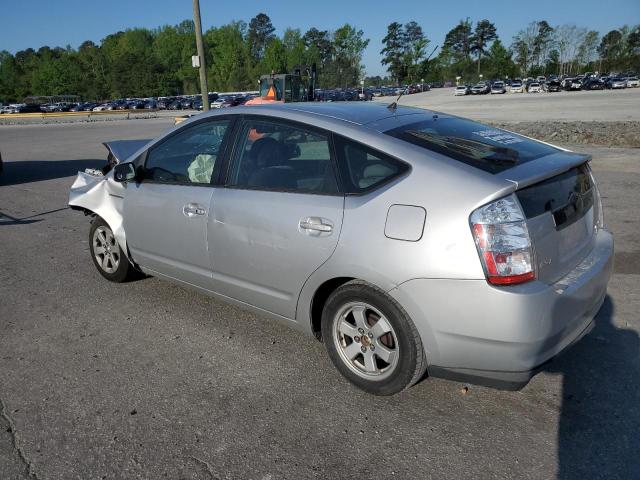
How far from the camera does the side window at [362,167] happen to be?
111 inches

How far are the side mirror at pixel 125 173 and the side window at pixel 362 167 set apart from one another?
1.97 metres

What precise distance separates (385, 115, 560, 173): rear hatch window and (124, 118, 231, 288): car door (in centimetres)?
138

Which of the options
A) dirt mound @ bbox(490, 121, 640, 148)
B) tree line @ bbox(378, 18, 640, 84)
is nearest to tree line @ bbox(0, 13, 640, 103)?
tree line @ bbox(378, 18, 640, 84)

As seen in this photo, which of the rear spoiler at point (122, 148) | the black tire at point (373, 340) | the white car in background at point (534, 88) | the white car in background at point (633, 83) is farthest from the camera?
the white car in background at point (534, 88)

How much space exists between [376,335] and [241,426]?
2.89 ft

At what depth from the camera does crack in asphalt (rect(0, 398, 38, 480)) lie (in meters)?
2.53

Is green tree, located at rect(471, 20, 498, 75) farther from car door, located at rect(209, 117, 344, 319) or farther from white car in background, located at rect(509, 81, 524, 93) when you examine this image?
car door, located at rect(209, 117, 344, 319)

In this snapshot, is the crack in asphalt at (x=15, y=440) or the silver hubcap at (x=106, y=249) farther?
the silver hubcap at (x=106, y=249)

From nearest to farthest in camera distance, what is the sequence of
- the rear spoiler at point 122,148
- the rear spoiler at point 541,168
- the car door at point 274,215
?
the rear spoiler at point 541,168 < the car door at point 274,215 < the rear spoiler at point 122,148

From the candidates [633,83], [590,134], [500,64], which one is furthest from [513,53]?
[590,134]

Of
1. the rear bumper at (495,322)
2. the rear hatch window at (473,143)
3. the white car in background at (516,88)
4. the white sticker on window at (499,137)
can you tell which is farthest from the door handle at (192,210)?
the white car in background at (516,88)

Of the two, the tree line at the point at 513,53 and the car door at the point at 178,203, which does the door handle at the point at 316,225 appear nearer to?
the car door at the point at 178,203

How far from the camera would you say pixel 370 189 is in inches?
112

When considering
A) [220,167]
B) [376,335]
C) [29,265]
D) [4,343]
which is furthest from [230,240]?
[29,265]
